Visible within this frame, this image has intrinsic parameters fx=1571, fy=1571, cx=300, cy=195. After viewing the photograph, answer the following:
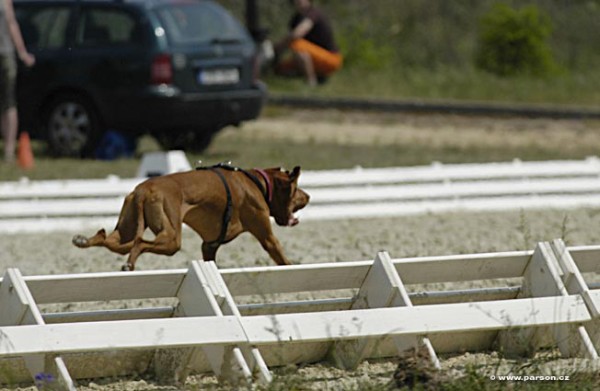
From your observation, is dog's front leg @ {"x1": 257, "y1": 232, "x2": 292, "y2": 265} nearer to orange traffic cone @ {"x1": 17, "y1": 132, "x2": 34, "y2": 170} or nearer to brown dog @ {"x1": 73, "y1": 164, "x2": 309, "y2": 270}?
brown dog @ {"x1": 73, "y1": 164, "x2": 309, "y2": 270}

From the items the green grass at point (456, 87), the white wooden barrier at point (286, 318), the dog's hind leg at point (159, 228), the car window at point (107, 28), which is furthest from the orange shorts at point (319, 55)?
the white wooden barrier at point (286, 318)

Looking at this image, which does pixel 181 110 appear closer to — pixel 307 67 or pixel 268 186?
pixel 307 67

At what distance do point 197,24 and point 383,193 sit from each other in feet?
14.4

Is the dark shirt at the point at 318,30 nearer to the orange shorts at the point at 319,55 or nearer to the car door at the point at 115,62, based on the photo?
the orange shorts at the point at 319,55

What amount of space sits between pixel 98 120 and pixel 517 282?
7.94 meters

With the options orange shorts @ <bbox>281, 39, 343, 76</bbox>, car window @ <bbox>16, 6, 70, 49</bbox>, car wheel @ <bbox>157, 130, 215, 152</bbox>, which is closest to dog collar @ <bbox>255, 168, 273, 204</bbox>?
car window @ <bbox>16, 6, 70, 49</bbox>

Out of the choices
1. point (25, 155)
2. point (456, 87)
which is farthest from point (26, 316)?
point (456, 87)

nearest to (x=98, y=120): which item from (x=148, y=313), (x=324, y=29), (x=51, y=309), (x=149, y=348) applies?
(x=324, y=29)

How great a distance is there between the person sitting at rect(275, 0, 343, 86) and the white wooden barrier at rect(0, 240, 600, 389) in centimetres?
1398

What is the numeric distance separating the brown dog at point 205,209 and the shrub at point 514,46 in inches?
705

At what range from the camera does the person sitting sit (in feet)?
69.5

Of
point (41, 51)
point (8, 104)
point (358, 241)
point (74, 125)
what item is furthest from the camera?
point (41, 51)

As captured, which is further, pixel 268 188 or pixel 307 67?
pixel 307 67

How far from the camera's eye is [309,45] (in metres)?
21.6
